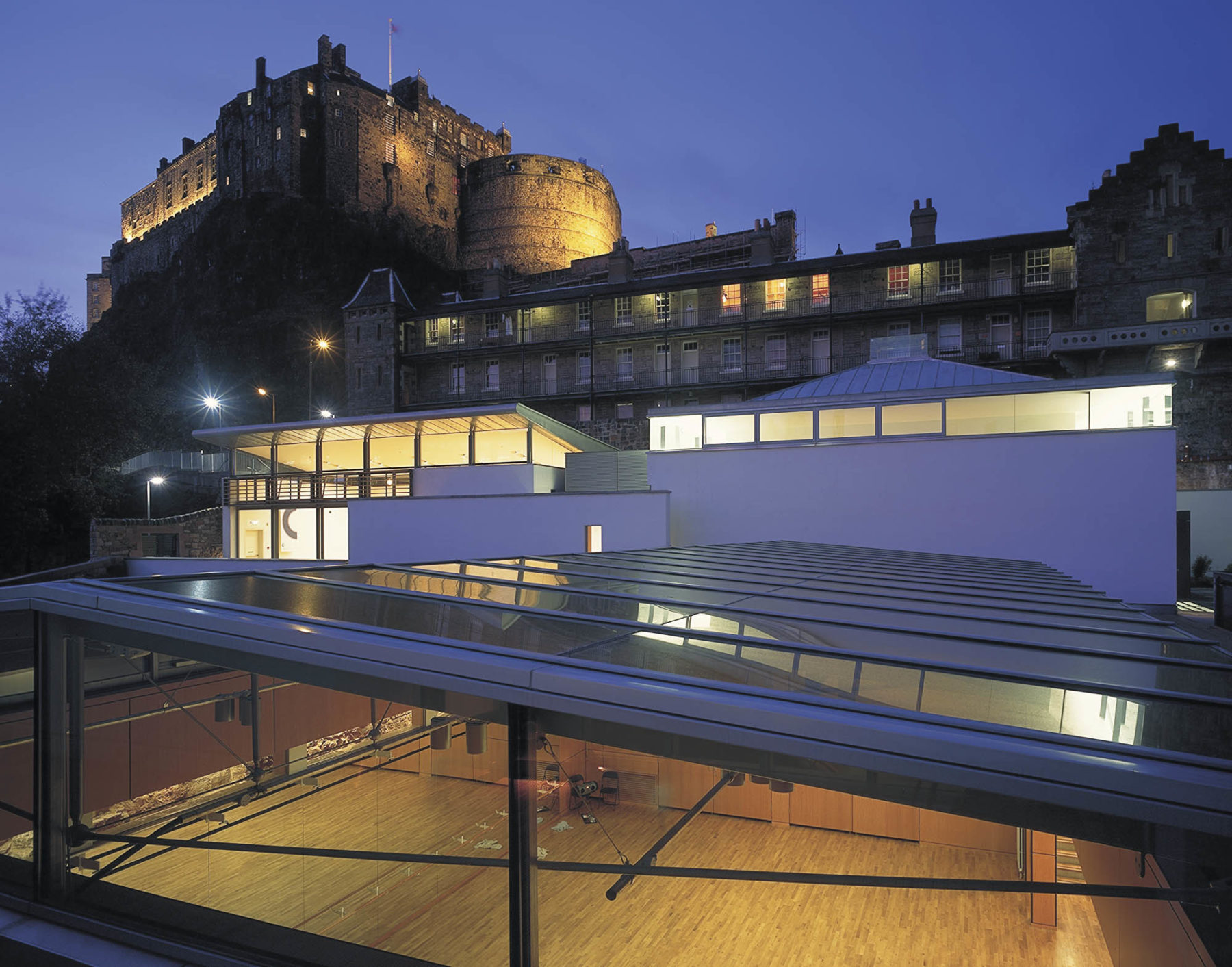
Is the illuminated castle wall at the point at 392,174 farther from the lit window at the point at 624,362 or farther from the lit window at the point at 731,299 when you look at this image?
the lit window at the point at 731,299

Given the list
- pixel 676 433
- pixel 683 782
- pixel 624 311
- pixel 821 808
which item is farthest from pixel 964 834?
pixel 624 311

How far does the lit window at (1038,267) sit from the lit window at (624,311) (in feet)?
52.9

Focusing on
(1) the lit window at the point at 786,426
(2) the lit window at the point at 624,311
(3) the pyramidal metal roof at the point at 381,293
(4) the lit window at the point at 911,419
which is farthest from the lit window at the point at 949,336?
(3) the pyramidal metal roof at the point at 381,293

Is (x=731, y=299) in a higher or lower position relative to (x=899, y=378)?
higher

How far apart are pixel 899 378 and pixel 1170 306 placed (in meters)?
15.5

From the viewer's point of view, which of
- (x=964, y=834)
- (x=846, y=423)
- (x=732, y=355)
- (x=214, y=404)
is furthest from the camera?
(x=214, y=404)

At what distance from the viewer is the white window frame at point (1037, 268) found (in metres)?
27.2

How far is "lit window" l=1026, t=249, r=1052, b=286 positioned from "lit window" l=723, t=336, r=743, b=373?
11.3m

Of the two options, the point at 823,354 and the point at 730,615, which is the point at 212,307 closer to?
the point at 823,354

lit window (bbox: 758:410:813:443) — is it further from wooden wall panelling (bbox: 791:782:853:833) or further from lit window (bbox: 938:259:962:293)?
lit window (bbox: 938:259:962:293)

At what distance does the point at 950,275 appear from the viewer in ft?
92.5

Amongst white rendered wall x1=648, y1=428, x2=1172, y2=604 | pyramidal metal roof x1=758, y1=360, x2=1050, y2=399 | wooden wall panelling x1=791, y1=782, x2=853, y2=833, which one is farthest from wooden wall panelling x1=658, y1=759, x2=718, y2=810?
pyramidal metal roof x1=758, y1=360, x2=1050, y2=399

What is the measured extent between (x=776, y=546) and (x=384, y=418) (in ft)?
43.7

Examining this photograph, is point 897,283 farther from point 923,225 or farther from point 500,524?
point 500,524
